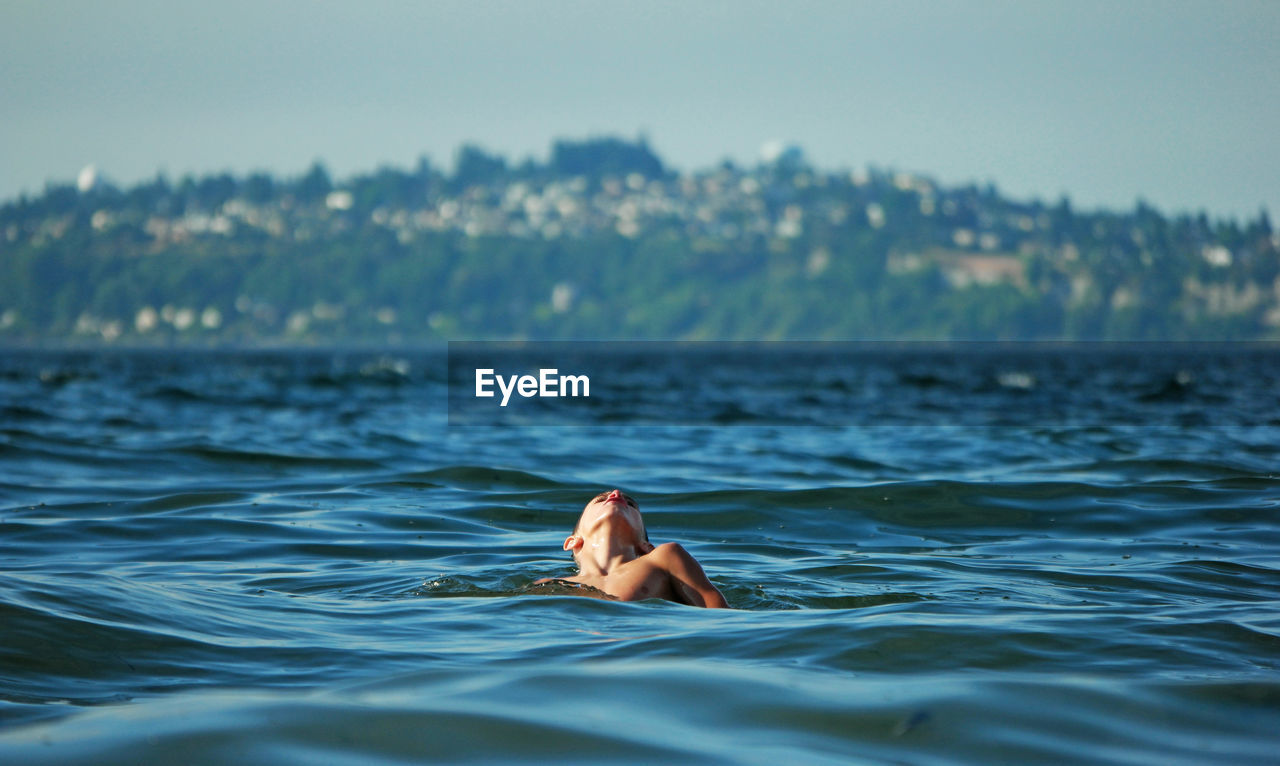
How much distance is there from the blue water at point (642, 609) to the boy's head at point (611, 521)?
1.86 feet

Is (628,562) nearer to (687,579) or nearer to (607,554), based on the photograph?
(607,554)

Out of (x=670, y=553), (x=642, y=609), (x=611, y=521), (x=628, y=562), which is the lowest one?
(x=642, y=609)

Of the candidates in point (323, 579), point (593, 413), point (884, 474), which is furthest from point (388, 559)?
point (593, 413)

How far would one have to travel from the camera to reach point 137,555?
29.2 feet

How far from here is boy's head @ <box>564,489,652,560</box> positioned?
7.44 metres

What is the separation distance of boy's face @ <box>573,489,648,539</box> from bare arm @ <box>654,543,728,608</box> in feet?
1.61

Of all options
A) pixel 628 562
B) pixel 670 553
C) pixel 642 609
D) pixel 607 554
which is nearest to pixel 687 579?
pixel 670 553

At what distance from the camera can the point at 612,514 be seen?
7.48 m

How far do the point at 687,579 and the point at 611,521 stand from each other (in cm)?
71

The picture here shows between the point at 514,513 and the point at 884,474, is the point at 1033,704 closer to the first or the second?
the point at 514,513

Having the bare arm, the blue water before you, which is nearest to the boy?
the bare arm

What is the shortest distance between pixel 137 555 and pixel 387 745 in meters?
5.38

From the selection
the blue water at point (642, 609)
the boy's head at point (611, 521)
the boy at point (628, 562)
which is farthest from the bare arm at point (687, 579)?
the boy's head at point (611, 521)

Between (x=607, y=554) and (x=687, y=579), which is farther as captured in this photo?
(x=607, y=554)
